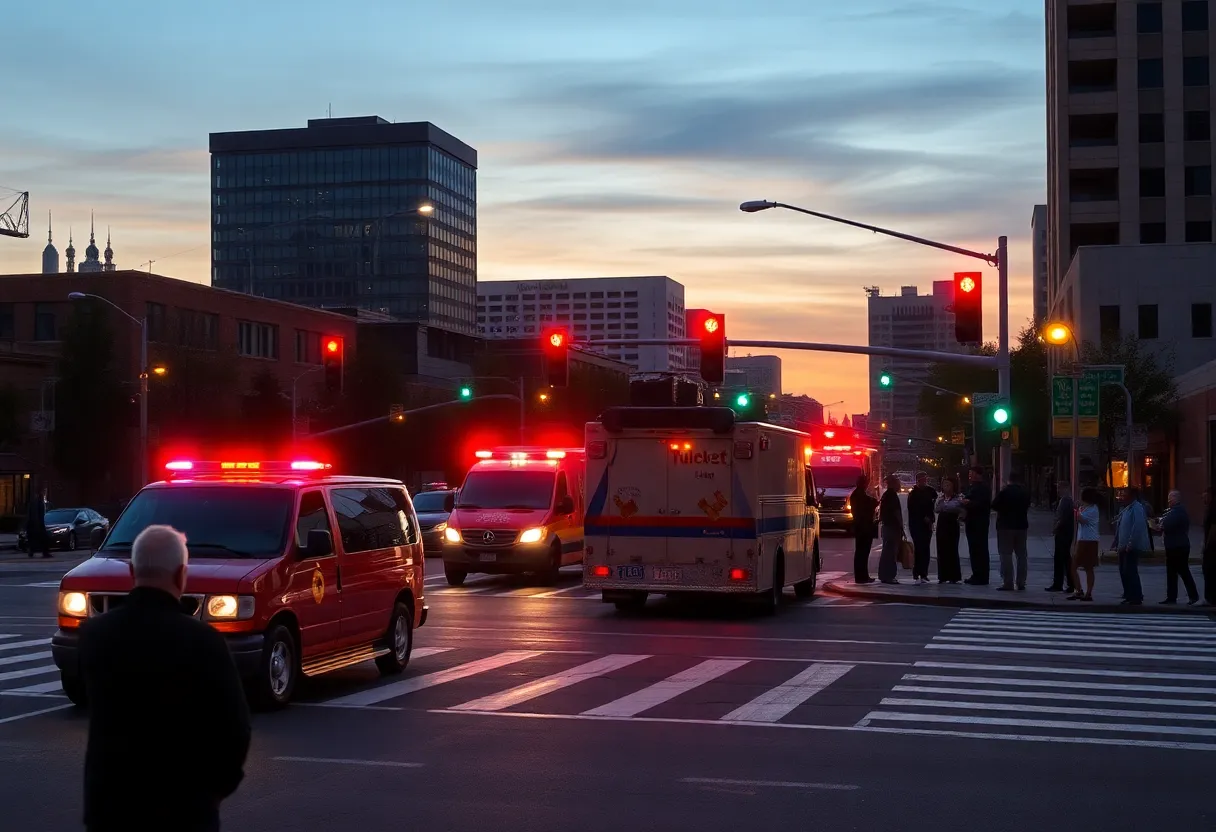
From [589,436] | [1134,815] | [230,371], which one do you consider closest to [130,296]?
[230,371]

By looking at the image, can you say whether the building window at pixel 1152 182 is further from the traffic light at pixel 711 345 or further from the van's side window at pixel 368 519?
the van's side window at pixel 368 519

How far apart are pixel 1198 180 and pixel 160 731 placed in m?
84.6

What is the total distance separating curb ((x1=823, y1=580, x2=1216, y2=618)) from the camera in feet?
77.6

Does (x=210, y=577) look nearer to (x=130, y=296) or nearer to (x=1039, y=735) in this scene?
(x=1039, y=735)

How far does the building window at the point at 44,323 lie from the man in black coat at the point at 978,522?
65.7 metres

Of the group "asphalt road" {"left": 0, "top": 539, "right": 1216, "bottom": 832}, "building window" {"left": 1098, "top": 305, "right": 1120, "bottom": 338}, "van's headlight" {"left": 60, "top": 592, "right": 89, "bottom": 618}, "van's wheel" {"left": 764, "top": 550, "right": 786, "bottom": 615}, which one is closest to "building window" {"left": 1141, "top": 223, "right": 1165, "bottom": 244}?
"building window" {"left": 1098, "top": 305, "right": 1120, "bottom": 338}

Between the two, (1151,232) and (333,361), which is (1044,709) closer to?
(333,361)

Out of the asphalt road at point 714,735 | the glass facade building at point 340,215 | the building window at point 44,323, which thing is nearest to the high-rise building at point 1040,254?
the glass facade building at point 340,215

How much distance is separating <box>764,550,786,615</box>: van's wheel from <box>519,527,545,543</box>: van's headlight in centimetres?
578

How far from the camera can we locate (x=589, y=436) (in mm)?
22312

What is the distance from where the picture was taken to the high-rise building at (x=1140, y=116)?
266 ft

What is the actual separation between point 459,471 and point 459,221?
98.9m

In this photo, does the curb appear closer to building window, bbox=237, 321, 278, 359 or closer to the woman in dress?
the woman in dress

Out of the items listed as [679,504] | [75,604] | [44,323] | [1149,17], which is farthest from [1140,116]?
[75,604]
